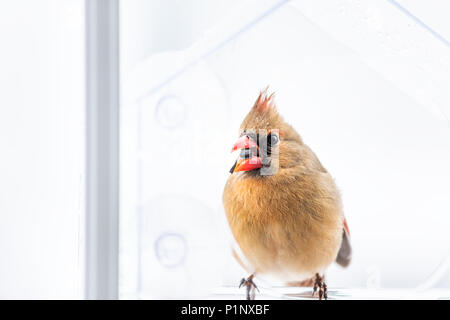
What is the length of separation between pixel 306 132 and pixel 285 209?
0.71 feet

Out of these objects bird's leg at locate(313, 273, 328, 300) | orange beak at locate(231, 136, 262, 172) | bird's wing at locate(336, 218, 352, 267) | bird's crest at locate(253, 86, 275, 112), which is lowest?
bird's leg at locate(313, 273, 328, 300)

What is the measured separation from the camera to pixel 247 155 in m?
1.21

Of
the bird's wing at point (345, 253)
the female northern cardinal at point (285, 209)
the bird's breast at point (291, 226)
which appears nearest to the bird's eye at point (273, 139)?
the female northern cardinal at point (285, 209)

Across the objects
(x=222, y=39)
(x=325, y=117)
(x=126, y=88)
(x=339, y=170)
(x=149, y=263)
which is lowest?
(x=149, y=263)

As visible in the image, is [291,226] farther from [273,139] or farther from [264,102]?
[264,102]

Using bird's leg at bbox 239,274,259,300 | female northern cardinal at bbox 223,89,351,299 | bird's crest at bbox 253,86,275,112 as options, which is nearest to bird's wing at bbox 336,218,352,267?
→ female northern cardinal at bbox 223,89,351,299

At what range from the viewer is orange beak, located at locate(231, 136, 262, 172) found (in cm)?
120

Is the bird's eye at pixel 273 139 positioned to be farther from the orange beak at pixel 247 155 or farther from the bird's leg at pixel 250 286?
the bird's leg at pixel 250 286

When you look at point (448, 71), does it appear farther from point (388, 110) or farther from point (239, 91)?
point (239, 91)

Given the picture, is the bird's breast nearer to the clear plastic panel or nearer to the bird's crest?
the clear plastic panel

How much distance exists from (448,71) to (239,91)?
55 cm

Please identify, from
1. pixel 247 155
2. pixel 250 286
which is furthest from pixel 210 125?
pixel 250 286

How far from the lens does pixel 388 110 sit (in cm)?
117

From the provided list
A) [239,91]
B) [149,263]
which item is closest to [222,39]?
[239,91]
